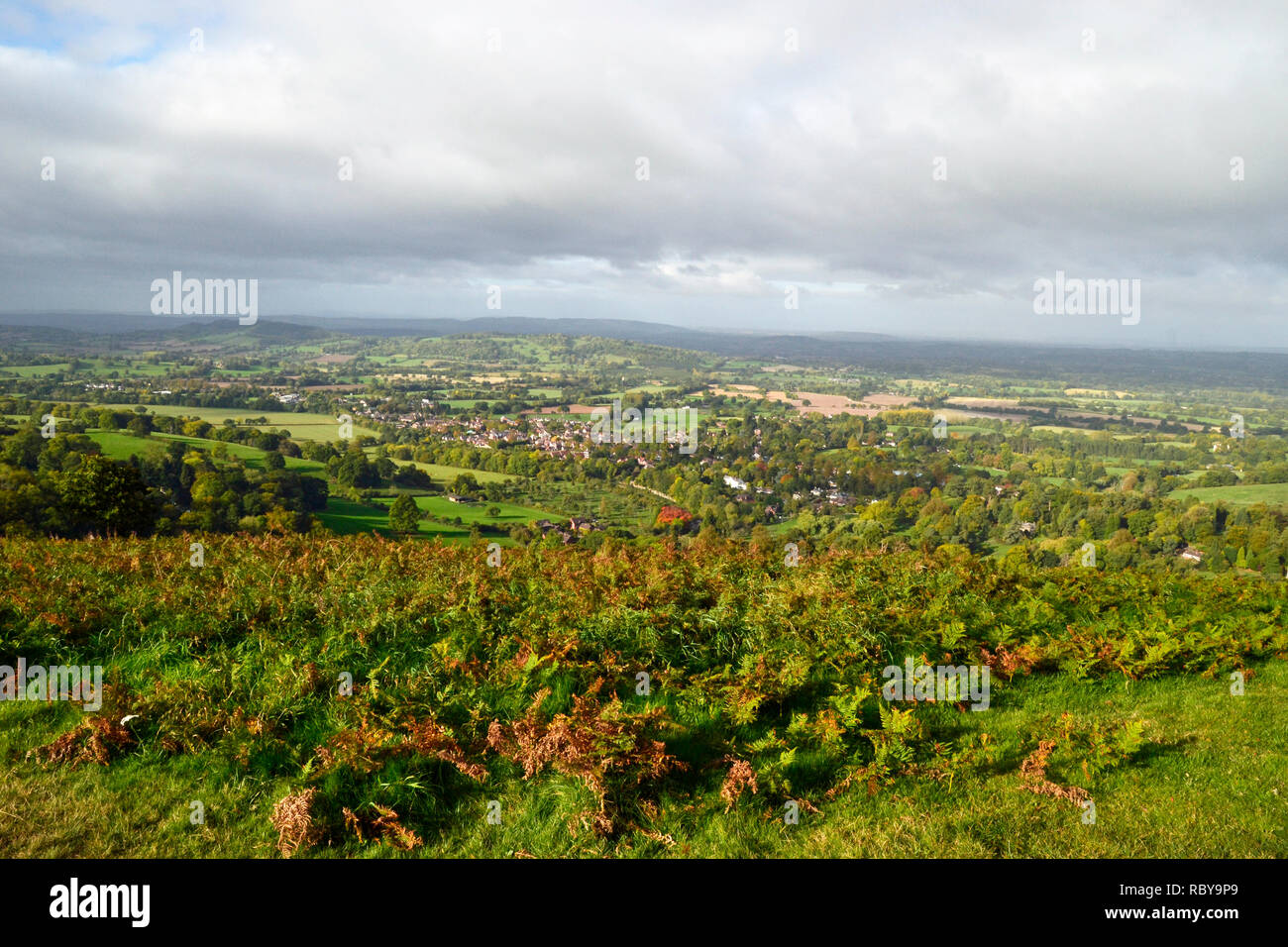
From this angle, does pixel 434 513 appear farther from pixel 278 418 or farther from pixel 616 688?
pixel 278 418

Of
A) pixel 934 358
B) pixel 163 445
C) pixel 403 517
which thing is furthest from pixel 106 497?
pixel 934 358

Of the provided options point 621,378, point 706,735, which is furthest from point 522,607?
point 621,378

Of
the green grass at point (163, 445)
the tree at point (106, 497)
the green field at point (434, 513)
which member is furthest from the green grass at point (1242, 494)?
the green grass at point (163, 445)

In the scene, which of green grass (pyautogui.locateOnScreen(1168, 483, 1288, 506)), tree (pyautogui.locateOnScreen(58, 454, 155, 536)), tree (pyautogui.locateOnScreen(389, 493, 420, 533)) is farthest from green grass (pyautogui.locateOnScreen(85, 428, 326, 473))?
green grass (pyautogui.locateOnScreen(1168, 483, 1288, 506))

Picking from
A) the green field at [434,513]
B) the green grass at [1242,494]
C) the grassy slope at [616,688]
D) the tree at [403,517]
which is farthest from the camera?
the green grass at [1242,494]

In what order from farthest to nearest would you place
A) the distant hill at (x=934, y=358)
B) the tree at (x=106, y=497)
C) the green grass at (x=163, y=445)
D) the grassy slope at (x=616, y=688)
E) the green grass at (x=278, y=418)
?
the distant hill at (x=934, y=358), the green grass at (x=278, y=418), the green grass at (x=163, y=445), the tree at (x=106, y=497), the grassy slope at (x=616, y=688)

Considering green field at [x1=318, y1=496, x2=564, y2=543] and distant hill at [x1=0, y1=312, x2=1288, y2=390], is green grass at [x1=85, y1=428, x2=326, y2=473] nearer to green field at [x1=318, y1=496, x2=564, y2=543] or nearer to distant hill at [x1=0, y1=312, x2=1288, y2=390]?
green field at [x1=318, y1=496, x2=564, y2=543]

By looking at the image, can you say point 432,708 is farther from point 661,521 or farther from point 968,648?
point 661,521

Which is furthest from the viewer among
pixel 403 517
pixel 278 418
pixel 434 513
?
pixel 278 418

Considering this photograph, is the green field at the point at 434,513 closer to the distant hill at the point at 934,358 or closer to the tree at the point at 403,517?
the tree at the point at 403,517
